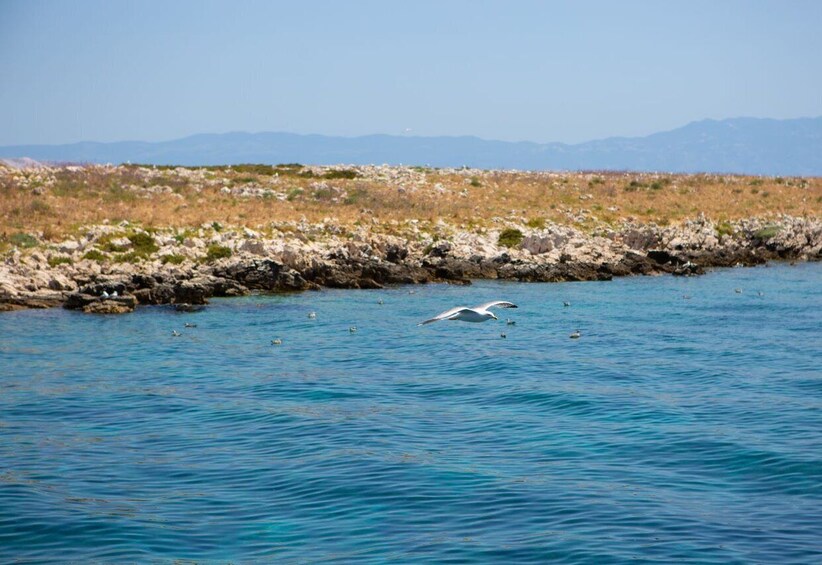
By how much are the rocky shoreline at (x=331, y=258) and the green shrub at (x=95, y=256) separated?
1.4 inches

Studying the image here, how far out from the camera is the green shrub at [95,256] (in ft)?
111

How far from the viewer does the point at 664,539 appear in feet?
36.6

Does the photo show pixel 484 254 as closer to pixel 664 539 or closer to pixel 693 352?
pixel 693 352

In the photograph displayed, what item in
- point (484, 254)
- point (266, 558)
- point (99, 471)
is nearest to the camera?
point (266, 558)

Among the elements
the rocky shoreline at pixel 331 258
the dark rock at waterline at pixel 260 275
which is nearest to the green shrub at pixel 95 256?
the rocky shoreline at pixel 331 258

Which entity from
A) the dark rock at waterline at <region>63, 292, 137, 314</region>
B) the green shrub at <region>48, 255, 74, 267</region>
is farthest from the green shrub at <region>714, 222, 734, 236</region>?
the green shrub at <region>48, 255, 74, 267</region>

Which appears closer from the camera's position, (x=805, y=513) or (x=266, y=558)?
(x=266, y=558)

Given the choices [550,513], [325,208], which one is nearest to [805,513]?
[550,513]

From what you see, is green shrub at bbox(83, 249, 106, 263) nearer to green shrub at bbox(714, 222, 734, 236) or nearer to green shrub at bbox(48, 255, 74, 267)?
green shrub at bbox(48, 255, 74, 267)

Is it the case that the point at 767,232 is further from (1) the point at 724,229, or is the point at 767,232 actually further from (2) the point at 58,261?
(2) the point at 58,261

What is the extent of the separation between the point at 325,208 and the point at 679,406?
32.9 m

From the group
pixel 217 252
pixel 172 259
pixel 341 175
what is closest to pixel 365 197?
pixel 341 175

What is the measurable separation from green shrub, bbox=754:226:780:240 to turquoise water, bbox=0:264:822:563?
63.3 feet

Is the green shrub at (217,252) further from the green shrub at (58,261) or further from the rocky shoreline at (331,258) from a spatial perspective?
the green shrub at (58,261)
